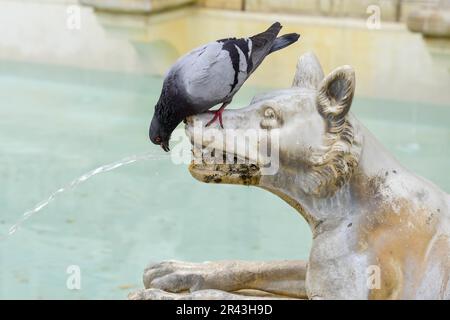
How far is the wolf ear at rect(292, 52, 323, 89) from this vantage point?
298 cm

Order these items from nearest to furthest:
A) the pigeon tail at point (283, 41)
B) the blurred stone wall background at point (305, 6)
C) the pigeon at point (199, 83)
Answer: the pigeon at point (199, 83) → the pigeon tail at point (283, 41) → the blurred stone wall background at point (305, 6)

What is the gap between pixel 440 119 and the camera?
7523mm

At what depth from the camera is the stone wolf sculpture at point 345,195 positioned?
2.86 meters

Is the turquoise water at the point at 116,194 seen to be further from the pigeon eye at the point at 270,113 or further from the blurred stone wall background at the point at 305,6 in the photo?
the pigeon eye at the point at 270,113

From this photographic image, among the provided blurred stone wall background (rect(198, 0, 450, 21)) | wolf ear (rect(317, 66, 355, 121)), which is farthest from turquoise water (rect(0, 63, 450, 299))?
wolf ear (rect(317, 66, 355, 121))

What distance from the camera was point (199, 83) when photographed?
9.23ft

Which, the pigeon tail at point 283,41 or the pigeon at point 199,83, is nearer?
the pigeon at point 199,83

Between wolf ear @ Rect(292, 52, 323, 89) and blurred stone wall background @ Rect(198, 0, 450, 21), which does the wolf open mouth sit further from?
blurred stone wall background @ Rect(198, 0, 450, 21)

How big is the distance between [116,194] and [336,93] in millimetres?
3312

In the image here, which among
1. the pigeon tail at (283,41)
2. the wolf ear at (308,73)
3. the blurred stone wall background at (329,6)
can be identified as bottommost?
the blurred stone wall background at (329,6)

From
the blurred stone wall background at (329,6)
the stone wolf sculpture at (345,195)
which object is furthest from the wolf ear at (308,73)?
the blurred stone wall background at (329,6)

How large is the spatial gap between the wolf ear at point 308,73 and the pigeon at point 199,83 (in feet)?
0.45

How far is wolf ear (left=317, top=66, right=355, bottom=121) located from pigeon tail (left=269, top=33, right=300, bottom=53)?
0.29 meters
